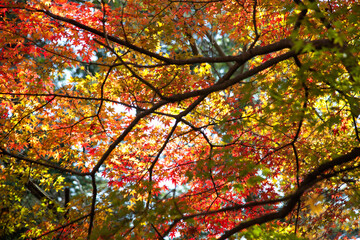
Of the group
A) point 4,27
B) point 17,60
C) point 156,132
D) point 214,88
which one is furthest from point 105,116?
point 214,88

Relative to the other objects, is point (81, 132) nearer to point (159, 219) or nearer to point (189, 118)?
point (189, 118)

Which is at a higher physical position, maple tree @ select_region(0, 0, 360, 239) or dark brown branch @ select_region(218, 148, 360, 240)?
maple tree @ select_region(0, 0, 360, 239)

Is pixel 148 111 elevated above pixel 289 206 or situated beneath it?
elevated above

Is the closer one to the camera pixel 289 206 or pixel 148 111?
pixel 289 206

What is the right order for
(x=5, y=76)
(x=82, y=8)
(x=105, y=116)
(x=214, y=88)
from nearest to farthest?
1. (x=214, y=88)
2. (x=82, y=8)
3. (x=5, y=76)
4. (x=105, y=116)

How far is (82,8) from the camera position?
419 centimetres

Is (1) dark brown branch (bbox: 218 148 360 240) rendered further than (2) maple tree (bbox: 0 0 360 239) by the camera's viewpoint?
No

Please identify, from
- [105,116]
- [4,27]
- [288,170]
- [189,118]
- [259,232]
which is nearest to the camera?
[259,232]

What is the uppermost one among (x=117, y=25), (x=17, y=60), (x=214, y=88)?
(x=17, y=60)

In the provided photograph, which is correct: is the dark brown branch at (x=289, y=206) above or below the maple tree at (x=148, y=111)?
below

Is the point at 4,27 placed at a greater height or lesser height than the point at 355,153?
greater

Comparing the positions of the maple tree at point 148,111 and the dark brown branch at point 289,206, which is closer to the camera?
the dark brown branch at point 289,206

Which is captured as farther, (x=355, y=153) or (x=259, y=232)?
(x=355, y=153)

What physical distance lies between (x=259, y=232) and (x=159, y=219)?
2.78ft
